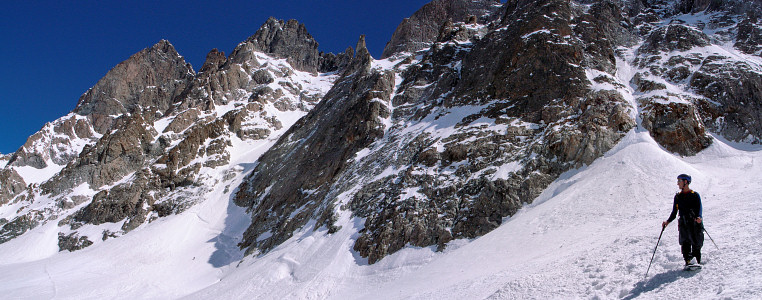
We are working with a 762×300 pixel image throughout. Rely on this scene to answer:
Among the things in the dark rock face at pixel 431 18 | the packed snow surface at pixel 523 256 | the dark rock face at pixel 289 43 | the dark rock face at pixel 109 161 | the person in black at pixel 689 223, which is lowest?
the packed snow surface at pixel 523 256

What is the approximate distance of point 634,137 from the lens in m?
25.7

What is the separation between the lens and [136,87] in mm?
108625

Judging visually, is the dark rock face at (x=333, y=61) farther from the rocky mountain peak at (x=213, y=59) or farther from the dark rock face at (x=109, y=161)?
the dark rock face at (x=109, y=161)

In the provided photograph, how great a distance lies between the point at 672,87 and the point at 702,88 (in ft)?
6.16

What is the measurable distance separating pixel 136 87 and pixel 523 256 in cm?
11832

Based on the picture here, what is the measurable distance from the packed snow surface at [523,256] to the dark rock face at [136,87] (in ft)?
196

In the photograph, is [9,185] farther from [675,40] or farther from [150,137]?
[675,40]

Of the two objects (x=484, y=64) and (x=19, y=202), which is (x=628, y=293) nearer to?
(x=484, y=64)

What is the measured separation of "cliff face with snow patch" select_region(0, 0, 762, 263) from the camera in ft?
86.0

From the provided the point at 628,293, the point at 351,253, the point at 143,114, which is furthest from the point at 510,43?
the point at 143,114

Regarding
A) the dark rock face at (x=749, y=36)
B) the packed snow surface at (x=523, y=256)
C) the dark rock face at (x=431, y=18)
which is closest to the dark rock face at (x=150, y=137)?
the packed snow surface at (x=523, y=256)

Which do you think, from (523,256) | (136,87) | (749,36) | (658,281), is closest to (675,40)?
(749,36)

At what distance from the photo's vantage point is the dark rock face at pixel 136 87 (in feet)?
330

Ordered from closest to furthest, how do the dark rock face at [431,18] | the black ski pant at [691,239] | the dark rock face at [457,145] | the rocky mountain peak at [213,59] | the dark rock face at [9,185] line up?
1. the black ski pant at [691,239]
2. the dark rock face at [457,145]
3. the dark rock face at [9,185]
4. the dark rock face at [431,18]
5. the rocky mountain peak at [213,59]
